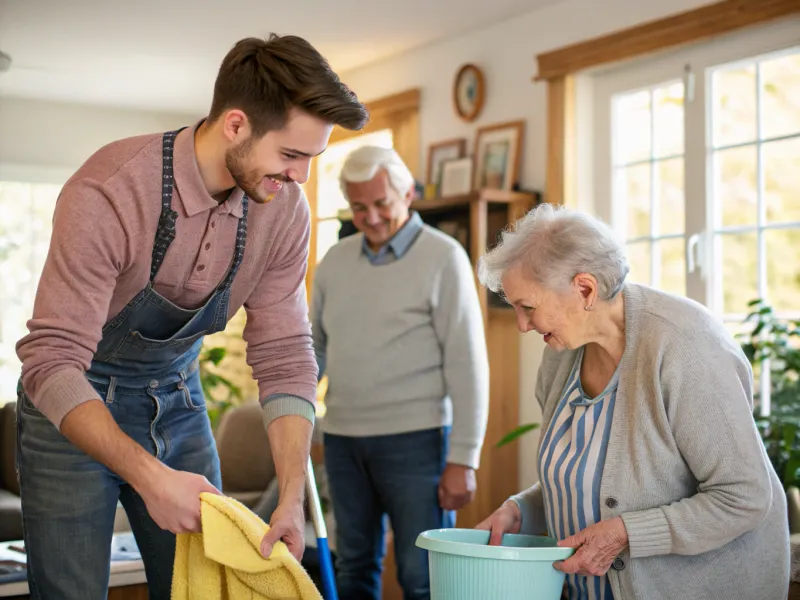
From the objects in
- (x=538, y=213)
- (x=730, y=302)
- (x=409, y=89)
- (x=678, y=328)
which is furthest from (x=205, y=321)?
(x=409, y=89)

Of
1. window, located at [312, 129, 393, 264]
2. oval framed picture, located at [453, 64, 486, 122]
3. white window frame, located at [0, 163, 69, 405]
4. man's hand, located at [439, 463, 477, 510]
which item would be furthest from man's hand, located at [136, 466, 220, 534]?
white window frame, located at [0, 163, 69, 405]

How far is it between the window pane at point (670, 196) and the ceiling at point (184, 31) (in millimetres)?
1007

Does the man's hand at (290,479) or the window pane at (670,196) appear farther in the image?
the window pane at (670,196)

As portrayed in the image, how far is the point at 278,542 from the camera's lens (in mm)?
1563

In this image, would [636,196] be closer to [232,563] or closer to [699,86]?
[699,86]

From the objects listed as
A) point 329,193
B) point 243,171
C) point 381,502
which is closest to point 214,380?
point 329,193

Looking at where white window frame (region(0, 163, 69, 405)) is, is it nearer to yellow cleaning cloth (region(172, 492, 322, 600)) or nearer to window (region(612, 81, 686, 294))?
window (region(612, 81, 686, 294))

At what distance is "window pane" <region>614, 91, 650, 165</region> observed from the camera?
4367mm

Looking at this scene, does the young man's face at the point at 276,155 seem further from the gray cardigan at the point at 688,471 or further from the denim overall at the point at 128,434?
the gray cardigan at the point at 688,471

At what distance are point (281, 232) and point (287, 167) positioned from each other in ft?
0.75

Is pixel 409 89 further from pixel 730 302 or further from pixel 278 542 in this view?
pixel 278 542

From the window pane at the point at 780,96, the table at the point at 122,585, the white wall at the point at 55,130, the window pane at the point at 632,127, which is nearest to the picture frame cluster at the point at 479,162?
the window pane at the point at 632,127

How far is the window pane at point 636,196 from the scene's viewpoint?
4379 millimetres

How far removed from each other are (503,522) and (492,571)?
14.1 inches
